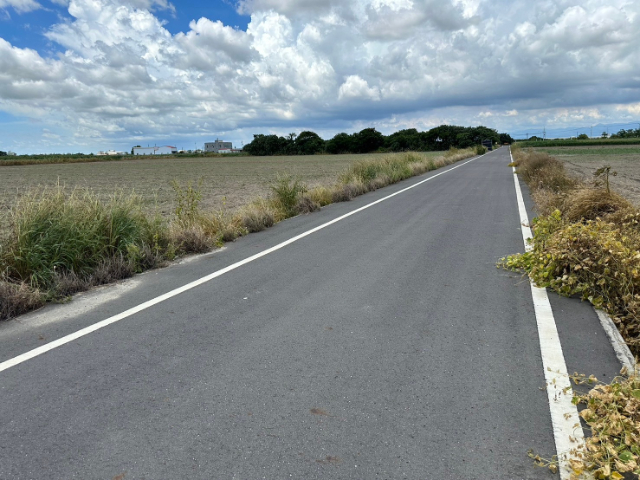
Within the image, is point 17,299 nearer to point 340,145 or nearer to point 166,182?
point 166,182

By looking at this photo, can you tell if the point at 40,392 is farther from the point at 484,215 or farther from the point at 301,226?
the point at 484,215

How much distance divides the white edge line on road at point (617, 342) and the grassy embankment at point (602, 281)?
74 mm

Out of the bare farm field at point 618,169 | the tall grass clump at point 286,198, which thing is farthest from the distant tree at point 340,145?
the tall grass clump at point 286,198

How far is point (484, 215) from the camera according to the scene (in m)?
11.6

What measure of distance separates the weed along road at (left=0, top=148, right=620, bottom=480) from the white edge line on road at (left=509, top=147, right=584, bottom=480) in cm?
4

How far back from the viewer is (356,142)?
131500mm

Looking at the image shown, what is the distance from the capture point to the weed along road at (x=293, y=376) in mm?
2701

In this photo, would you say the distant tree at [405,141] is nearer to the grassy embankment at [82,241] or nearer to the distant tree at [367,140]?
the distant tree at [367,140]

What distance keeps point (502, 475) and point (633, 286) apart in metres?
3.18

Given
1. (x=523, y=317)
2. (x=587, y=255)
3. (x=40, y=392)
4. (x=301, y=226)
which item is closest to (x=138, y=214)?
(x=301, y=226)

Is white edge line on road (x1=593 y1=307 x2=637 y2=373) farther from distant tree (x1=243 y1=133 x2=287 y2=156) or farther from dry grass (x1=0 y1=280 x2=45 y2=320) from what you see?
distant tree (x1=243 y1=133 x2=287 y2=156)

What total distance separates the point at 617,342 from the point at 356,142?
131 meters

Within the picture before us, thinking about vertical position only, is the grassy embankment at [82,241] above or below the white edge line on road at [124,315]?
above

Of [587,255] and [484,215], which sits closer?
[587,255]
